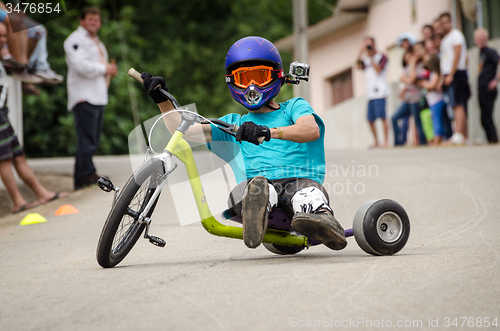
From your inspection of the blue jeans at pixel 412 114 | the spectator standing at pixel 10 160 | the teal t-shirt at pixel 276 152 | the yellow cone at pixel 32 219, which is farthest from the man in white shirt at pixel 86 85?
the blue jeans at pixel 412 114

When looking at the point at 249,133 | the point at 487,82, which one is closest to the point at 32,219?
the point at 249,133

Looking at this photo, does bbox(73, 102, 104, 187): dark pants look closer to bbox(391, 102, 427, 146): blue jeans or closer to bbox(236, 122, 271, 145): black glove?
bbox(236, 122, 271, 145): black glove

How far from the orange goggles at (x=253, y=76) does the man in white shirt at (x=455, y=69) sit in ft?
23.4

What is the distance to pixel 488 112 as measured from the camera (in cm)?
1103

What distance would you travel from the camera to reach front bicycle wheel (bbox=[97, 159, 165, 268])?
3336 mm

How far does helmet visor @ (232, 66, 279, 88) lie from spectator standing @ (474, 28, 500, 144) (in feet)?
26.8

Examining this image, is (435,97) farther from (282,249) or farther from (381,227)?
(381,227)

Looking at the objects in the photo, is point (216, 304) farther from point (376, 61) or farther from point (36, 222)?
point (376, 61)

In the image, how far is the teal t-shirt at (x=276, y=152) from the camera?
3.79 meters

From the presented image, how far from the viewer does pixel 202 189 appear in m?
3.75

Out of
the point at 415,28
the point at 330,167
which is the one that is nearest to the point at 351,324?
the point at 330,167

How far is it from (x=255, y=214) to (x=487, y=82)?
8.79m

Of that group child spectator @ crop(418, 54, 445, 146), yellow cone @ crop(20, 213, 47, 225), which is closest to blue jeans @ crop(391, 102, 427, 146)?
child spectator @ crop(418, 54, 445, 146)

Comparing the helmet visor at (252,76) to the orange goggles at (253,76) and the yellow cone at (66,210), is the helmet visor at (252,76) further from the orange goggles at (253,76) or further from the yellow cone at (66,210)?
the yellow cone at (66,210)
